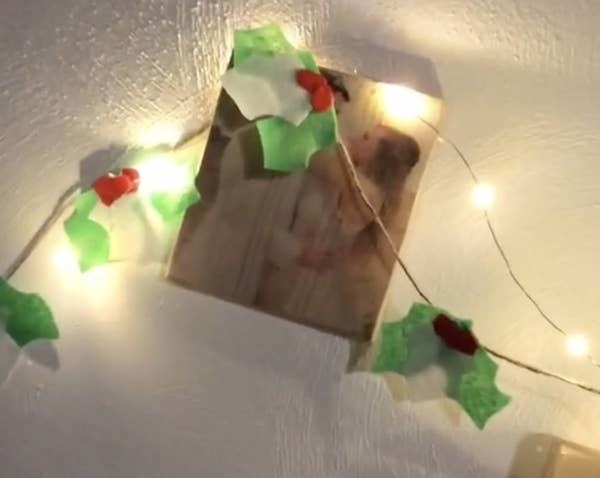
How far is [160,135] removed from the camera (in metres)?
1.15

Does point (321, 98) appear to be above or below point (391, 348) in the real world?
above

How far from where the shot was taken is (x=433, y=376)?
117 cm

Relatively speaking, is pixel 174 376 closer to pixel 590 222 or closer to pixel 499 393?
pixel 499 393

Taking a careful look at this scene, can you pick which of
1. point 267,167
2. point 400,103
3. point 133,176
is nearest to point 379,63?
point 400,103

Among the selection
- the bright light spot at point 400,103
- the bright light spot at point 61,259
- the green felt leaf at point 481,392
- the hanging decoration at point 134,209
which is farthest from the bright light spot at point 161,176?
the green felt leaf at point 481,392

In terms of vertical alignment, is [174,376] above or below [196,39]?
below

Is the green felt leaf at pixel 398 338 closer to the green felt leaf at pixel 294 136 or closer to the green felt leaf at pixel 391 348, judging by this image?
the green felt leaf at pixel 391 348

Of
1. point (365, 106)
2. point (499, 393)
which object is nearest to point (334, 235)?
point (365, 106)

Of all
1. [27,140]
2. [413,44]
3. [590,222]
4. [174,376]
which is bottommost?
[174,376]

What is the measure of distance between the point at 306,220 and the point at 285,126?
0.33ft

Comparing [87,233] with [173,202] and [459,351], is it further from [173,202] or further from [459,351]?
[459,351]

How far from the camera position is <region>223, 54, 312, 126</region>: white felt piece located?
1.12m

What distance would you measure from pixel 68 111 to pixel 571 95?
525mm

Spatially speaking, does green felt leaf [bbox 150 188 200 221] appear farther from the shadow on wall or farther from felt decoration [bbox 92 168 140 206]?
the shadow on wall
